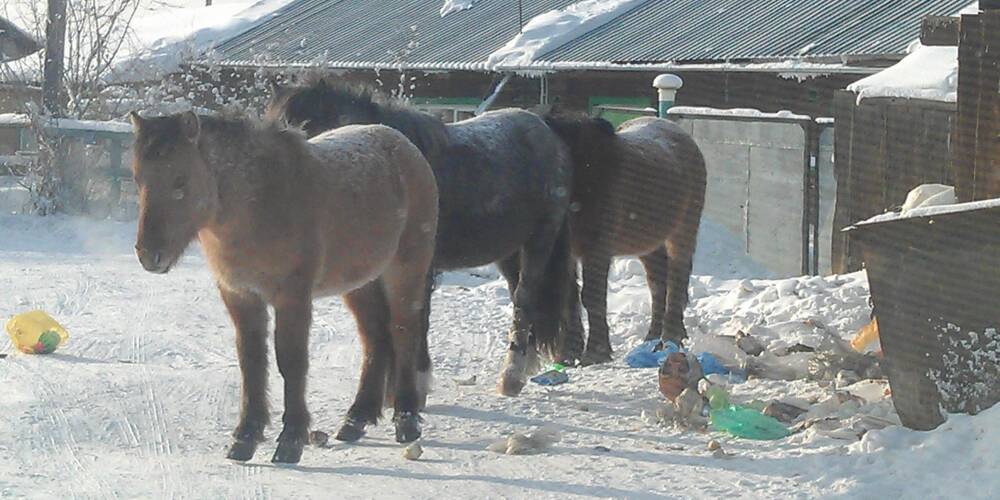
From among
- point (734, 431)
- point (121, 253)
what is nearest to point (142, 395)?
point (734, 431)

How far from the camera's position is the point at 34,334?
30.7ft

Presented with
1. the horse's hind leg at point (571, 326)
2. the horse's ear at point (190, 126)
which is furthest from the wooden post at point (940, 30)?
the horse's ear at point (190, 126)

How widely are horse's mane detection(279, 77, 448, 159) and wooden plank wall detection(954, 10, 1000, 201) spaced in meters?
3.15

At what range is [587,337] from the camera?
10.0 meters

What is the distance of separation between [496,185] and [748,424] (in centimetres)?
261

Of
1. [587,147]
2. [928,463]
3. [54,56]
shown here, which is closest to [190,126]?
[928,463]

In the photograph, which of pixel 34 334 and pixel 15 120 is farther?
pixel 15 120

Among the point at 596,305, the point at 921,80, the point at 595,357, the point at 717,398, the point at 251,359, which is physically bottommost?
the point at 595,357

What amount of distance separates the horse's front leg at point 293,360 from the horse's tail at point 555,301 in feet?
9.98

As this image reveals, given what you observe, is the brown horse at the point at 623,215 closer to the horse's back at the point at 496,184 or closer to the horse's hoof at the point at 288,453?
the horse's back at the point at 496,184

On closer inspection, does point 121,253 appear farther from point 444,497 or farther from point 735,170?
point 444,497

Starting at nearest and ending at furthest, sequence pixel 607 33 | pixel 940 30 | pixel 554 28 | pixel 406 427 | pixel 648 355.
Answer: pixel 406 427 < pixel 940 30 < pixel 648 355 < pixel 607 33 < pixel 554 28

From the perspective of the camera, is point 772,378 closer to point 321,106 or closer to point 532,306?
point 532,306

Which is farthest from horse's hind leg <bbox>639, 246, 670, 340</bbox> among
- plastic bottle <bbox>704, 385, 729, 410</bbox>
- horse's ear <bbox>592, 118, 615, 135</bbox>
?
plastic bottle <bbox>704, 385, 729, 410</bbox>
